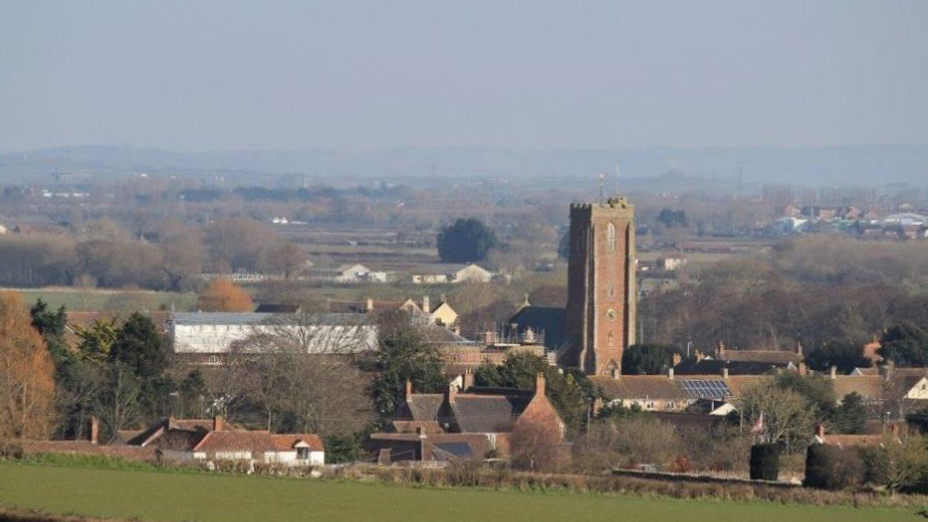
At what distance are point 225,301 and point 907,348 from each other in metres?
26.1

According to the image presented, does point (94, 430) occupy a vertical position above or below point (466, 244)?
above

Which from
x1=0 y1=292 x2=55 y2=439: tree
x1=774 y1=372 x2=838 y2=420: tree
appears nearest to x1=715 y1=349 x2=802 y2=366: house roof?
x1=774 y1=372 x2=838 y2=420: tree

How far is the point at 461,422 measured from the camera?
4794cm

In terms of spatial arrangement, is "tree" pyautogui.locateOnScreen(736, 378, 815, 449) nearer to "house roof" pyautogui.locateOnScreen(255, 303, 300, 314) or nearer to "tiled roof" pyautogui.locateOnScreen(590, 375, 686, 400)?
"tiled roof" pyautogui.locateOnScreen(590, 375, 686, 400)

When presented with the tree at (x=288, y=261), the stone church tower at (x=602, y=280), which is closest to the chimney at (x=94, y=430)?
the stone church tower at (x=602, y=280)

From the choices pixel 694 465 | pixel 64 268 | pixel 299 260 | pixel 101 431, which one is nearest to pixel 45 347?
pixel 101 431

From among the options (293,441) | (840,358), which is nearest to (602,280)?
(840,358)

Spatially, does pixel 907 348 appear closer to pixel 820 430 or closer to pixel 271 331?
pixel 271 331

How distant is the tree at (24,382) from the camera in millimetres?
42562

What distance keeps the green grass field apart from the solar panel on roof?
88.0 feet

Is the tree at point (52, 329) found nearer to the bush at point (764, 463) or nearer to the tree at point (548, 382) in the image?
the tree at point (548, 382)

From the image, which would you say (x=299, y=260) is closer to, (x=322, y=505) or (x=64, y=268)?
(x=64, y=268)

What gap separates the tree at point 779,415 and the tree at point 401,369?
6.43 metres

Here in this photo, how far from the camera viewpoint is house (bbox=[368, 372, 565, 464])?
43438 millimetres
